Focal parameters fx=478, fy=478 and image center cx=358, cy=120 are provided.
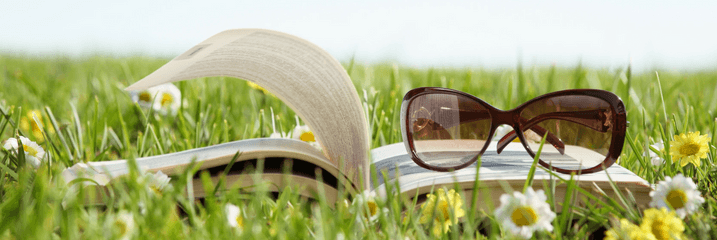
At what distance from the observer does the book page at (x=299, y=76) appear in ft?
3.60

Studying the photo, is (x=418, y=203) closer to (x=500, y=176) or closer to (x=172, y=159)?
(x=500, y=176)

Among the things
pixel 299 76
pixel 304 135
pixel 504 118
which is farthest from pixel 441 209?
pixel 304 135

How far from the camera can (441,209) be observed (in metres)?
0.99

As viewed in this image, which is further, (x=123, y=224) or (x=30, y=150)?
(x=30, y=150)

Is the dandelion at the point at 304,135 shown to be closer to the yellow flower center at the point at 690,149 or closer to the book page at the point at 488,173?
the book page at the point at 488,173

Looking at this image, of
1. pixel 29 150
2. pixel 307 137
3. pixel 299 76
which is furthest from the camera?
pixel 307 137

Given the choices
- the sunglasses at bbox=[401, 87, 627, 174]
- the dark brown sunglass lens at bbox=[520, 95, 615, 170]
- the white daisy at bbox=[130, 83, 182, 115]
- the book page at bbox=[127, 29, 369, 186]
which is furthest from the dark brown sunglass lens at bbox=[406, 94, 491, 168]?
the white daisy at bbox=[130, 83, 182, 115]

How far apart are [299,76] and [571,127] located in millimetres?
839

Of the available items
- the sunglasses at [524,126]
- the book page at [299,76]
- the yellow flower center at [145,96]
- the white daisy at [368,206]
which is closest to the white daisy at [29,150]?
the book page at [299,76]

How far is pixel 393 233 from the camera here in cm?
89

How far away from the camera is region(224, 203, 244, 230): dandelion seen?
0.90 meters

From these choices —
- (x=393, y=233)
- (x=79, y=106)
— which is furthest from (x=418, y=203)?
(x=79, y=106)

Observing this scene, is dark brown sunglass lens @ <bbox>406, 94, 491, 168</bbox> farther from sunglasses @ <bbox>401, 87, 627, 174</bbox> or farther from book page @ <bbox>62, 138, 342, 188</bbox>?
book page @ <bbox>62, 138, 342, 188</bbox>

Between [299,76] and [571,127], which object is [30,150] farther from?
[571,127]
